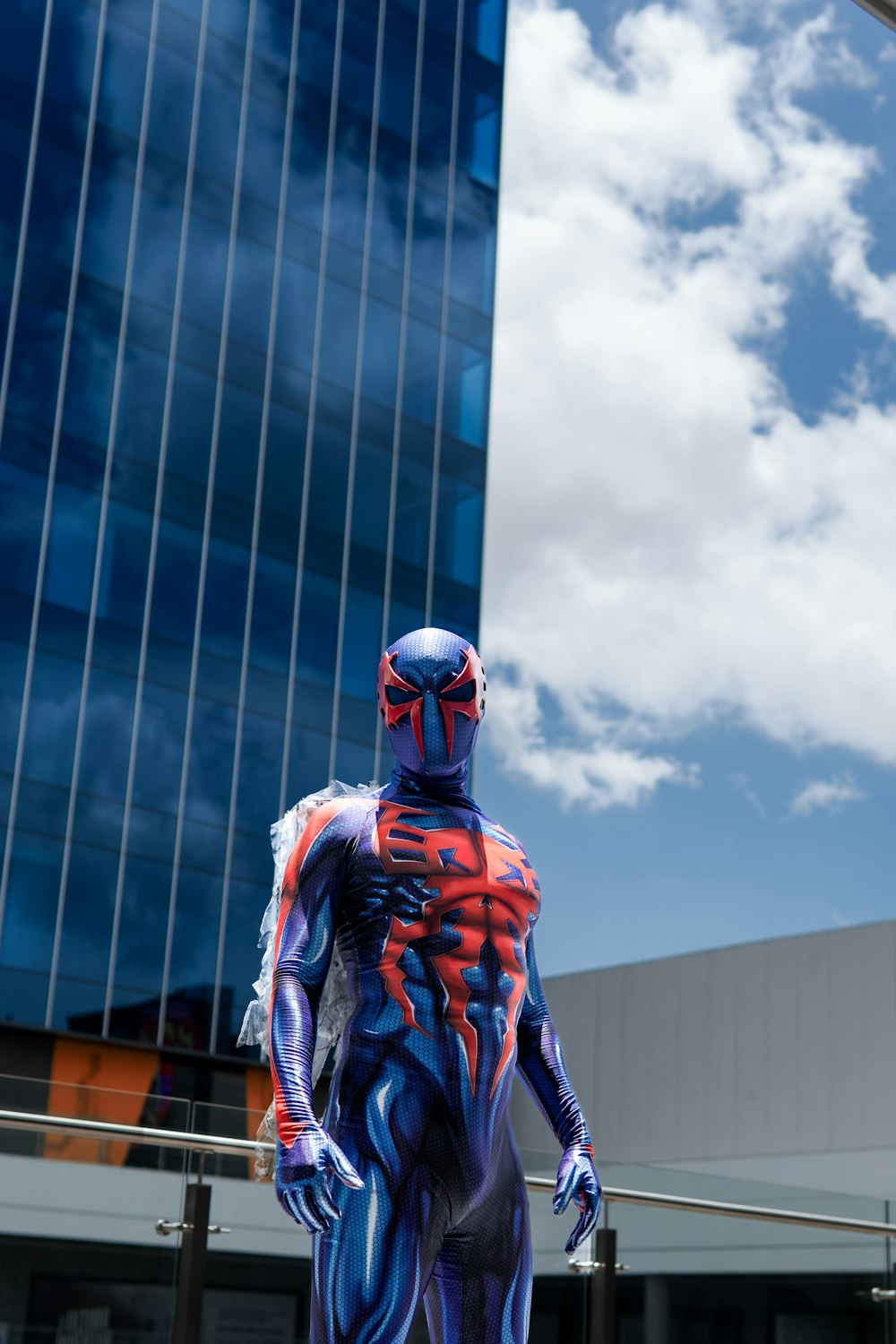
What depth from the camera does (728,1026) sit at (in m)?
27.2

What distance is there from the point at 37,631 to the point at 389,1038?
19.9m

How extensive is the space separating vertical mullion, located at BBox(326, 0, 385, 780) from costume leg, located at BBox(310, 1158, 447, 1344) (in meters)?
21.9

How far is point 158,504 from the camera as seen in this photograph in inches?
954

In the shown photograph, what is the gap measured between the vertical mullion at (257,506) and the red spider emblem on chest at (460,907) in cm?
2056

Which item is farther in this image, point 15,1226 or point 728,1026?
point 728,1026

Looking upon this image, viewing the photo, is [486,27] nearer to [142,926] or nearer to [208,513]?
[208,513]

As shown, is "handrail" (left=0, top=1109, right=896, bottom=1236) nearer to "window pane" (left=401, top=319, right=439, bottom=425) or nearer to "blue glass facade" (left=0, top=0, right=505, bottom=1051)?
"blue glass facade" (left=0, top=0, right=505, bottom=1051)

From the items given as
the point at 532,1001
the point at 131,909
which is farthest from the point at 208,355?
the point at 532,1001

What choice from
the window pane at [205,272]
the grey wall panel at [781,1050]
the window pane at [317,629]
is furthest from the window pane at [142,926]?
the grey wall panel at [781,1050]

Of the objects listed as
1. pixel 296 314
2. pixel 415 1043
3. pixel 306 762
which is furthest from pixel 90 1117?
pixel 296 314

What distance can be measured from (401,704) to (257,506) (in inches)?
879

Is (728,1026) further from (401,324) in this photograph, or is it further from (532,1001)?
(532,1001)

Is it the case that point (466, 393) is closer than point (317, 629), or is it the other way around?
point (317, 629)

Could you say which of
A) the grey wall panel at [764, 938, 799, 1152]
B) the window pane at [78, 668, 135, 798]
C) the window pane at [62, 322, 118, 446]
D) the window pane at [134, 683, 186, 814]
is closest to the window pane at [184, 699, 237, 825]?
the window pane at [134, 683, 186, 814]
